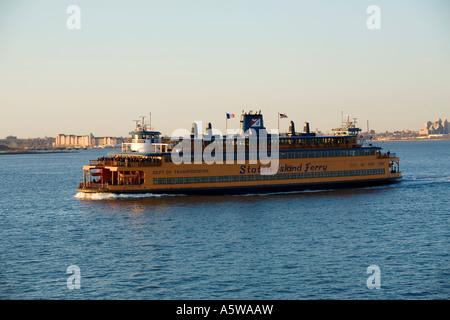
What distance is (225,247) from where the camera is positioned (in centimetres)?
3919

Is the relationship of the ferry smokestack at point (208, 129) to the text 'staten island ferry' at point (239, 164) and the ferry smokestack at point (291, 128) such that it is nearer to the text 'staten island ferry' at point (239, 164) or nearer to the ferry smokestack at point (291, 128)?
the text 'staten island ferry' at point (239, 164)

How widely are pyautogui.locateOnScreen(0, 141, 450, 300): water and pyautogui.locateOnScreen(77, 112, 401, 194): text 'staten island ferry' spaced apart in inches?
97.2

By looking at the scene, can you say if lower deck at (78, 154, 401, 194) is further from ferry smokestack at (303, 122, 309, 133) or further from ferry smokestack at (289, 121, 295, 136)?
ferry smokestack at (303, 122, 309, 133)

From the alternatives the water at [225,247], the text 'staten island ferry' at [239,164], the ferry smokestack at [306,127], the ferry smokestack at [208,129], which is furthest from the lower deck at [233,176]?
the ferry smokestack at [306,127]

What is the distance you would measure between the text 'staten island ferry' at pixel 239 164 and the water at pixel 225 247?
247 cm

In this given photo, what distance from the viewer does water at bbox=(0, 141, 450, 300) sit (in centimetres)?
3020

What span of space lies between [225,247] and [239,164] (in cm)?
2946

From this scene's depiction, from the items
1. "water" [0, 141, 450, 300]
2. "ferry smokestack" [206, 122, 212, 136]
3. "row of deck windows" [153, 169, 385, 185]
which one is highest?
"ferry smokestack" [206, 122, 212, 136]

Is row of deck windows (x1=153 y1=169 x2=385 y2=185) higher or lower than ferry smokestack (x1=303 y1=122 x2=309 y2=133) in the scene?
lower

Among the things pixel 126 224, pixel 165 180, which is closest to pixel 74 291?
pixel 126 224

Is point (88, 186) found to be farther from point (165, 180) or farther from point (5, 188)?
point (5, 188)

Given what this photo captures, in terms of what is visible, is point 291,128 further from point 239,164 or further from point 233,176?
point 233,176

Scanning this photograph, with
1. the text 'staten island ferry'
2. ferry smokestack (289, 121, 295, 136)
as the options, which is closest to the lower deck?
the text 'staten island ferry'
